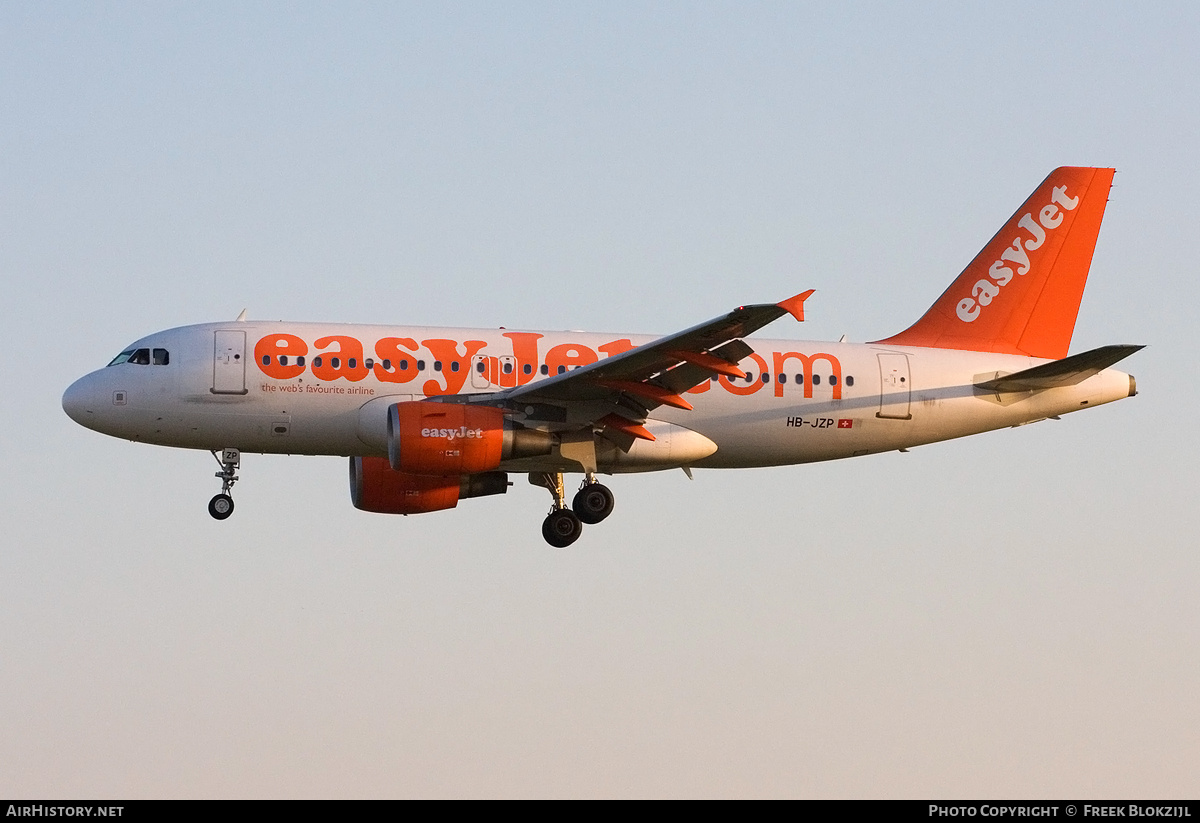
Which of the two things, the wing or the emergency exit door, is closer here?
the wing

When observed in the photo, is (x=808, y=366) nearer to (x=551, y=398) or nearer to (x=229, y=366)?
(x=551, y=398)

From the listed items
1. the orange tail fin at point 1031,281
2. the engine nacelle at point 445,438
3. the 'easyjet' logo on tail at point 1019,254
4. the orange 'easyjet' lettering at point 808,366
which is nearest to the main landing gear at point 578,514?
the engine nacelle at point 445,438

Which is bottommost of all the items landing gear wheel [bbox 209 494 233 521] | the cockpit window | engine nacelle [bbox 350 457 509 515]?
landing gear wheel [bbox 209 494 233 521]

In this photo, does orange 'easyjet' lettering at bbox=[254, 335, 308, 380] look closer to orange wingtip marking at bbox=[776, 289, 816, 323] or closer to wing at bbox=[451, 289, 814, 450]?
wing at bbox=[451, 289, 814, 450]

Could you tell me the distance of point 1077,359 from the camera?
40844 millimetres

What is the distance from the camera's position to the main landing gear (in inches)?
1635

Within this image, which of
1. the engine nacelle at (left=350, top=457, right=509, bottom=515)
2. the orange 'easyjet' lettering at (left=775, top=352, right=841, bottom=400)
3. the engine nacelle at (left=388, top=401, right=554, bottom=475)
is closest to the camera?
the engine nacelle at (left=388, top=401, right=554, bottom=475)

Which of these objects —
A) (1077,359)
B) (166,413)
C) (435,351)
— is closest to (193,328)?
(166,413)

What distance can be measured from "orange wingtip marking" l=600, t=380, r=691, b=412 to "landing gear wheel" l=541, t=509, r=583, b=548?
4.27 m

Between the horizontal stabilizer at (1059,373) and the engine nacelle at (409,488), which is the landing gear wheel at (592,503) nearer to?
the engine nacelle at (409,488)

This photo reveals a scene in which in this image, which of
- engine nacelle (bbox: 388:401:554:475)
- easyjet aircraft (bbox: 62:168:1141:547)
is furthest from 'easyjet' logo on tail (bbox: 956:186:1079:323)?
engine nacelle (bbox: 388:401:554:475)

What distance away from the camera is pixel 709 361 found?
37344mm

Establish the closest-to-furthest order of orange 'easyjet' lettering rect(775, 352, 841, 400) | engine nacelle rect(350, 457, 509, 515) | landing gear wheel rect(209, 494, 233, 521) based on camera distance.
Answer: landing gear wheel rect(209, 494, 233, 521), orange 'easyjet' lettering rect(775, 352, 841, 400), engine nacelle rect(350, 457, 509, 515)
